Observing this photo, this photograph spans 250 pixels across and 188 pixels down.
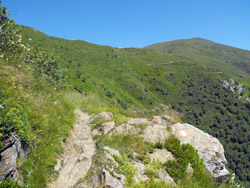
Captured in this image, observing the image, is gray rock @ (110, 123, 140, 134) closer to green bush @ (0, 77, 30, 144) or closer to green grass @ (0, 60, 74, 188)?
green grass @ (0, 60, 74, 188)

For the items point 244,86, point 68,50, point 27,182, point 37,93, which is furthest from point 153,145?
point 244,86

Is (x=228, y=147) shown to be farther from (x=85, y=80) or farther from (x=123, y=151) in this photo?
(x=123, y=151)

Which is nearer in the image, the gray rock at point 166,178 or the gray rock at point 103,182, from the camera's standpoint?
the gray rock at point 103,182

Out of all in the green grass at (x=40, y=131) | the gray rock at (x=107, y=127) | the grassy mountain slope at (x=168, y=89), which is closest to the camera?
the green grass at (x=40, y=131)

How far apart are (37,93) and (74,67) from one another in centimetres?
8060

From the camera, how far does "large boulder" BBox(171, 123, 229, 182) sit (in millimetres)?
5879

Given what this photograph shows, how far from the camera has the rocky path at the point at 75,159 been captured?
421 cm

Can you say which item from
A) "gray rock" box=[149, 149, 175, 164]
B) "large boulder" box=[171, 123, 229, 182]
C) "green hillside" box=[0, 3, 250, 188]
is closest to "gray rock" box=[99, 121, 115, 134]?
"green hillside" box=[0, 3, 250, 188]

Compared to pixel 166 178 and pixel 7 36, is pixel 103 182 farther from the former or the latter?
pixel 7 36

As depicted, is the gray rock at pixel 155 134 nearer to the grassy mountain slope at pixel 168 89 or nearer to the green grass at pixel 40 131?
the green grass at pixel 40 131

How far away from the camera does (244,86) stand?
142500mm

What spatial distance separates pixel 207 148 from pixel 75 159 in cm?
471

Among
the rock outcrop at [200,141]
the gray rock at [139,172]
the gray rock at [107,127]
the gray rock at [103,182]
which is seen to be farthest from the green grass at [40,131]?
the rock outcrop at [200,141]

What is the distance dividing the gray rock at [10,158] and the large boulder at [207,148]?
5.16 m
